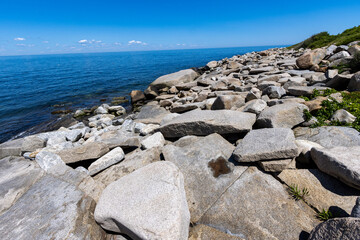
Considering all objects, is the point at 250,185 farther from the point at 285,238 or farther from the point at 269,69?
the point at 269,69

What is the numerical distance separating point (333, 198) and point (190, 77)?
16208 mm

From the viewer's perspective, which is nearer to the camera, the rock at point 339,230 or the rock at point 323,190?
the rock at point 339,230

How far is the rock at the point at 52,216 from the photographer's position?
232 centimetres

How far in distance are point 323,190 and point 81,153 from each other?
4.98 m

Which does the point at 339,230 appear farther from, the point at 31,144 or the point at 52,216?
the point at 31,144

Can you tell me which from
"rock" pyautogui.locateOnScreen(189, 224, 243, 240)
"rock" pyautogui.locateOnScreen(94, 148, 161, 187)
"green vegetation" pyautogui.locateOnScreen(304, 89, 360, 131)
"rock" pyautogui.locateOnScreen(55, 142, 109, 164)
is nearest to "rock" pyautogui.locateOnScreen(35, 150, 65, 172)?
"rock" pyautogui.locateOnScreen(55, 142, 109, 164)

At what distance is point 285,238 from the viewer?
2248 millimetres

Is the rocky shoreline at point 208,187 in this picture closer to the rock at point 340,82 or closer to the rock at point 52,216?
the rock at point 52,216

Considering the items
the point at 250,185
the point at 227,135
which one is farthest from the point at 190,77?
the point at 250,185

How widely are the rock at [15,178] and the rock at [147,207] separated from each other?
164cm

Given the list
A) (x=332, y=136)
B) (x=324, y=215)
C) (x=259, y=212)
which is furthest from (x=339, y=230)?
(x=332, y=136)

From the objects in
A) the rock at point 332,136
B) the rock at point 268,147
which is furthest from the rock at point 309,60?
the rock at point 268,147

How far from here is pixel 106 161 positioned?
164 inches

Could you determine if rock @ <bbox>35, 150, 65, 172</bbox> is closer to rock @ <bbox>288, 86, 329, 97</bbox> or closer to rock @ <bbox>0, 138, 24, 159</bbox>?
rock @ <bbox>0, 138, 24, 159</bbox>
